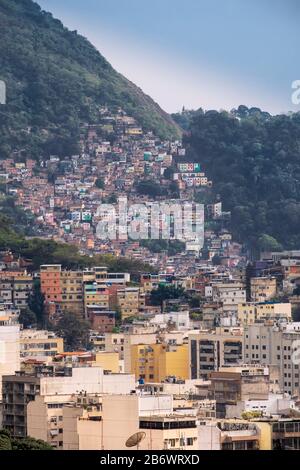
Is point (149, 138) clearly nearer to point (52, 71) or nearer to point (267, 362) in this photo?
point (52, 71)

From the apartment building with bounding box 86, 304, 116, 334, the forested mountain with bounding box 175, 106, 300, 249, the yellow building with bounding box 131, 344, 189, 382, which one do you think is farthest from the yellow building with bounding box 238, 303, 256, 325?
the forested mountain with bounding box 175, 106, 300, 249

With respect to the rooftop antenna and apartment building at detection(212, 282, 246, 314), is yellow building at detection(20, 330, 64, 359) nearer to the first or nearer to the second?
apartment building at detection(212, 282, 246, 314)

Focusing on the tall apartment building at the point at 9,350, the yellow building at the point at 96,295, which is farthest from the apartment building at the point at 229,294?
the tall apartment building at the point at 9,350

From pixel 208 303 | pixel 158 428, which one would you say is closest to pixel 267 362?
pixel 208 303

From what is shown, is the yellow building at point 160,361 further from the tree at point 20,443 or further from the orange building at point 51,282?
the orange building at point 51,282

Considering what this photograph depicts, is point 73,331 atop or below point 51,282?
below

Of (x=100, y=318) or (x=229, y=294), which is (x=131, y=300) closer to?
(x=229, y=294)

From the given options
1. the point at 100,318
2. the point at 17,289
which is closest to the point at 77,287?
the point at 17,289
